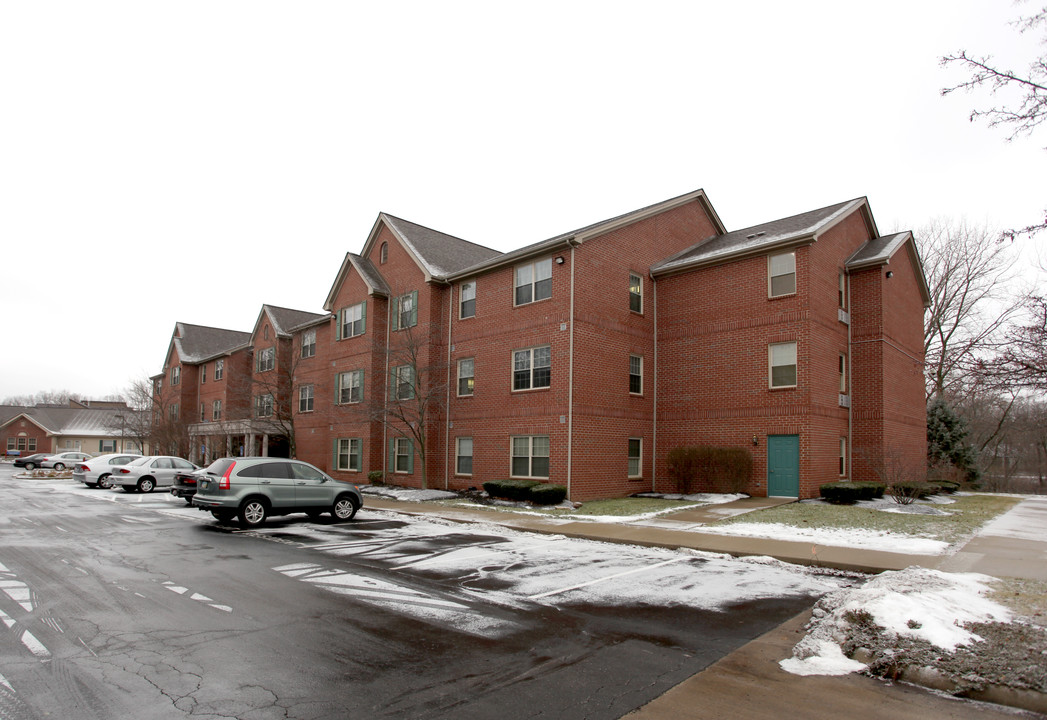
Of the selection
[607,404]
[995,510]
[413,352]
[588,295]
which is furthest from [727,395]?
[413,352]

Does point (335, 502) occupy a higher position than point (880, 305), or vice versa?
point (880, 305)

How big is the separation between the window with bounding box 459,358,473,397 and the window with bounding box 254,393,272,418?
15182 millimetres

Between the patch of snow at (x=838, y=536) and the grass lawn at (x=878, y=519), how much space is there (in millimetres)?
463

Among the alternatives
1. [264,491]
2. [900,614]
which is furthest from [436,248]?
[900,614]

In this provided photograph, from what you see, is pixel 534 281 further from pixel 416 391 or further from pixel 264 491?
pixel 264 491

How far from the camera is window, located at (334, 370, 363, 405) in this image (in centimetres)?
2898

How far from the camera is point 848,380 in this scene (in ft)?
73.7

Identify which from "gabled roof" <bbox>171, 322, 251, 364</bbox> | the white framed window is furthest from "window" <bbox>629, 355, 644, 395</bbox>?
"gabled roof" <bbox>171, 322, 251, 364</bbox>

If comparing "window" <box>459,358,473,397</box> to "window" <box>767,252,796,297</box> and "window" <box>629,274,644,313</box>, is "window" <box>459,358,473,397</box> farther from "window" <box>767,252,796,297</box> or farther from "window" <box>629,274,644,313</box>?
"window" <box>767,252,796,297</box>

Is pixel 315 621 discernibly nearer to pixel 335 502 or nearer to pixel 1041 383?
pixel 1041 383

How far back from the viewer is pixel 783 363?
66.0 feet

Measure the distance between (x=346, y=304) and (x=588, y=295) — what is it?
13595 millimetres

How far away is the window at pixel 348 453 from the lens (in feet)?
94.4

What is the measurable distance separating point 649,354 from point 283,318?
24.1 m
